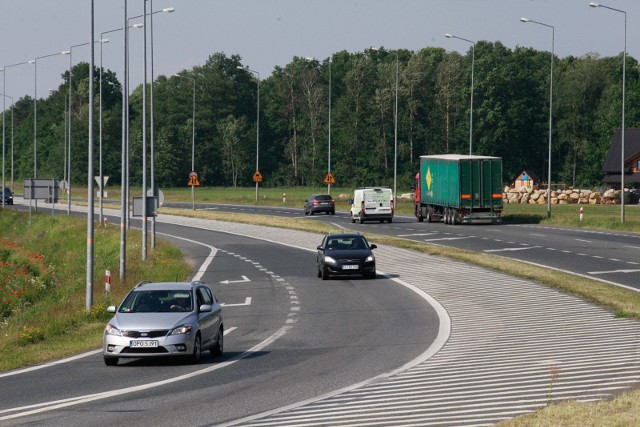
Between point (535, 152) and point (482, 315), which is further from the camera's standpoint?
point (535, 152)

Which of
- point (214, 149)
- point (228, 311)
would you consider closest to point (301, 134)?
point (214, 149)

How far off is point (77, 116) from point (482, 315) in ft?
485

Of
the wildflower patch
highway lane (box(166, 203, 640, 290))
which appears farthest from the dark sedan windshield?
the wildflower patch

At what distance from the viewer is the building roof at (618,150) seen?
4751 inches

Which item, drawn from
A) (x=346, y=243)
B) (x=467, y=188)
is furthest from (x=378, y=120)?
(x=346, y=243)

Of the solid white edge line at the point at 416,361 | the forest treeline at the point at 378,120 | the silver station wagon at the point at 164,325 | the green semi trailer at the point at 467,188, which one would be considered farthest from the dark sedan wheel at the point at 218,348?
the forest treeline at the point at 378,120

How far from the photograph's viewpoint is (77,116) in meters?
166

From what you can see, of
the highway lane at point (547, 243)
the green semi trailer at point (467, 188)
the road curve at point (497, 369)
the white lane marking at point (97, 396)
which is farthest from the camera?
the green semi trailer at point (467, 188)

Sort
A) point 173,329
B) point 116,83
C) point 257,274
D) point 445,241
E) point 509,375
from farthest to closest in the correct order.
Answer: point 116,83 < point 445,241 < point 257,274 < point 173,329 < point 509,375

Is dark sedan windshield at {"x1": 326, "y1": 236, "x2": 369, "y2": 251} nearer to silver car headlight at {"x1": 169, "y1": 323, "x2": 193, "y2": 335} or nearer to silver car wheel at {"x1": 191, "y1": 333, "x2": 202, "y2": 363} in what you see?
silver car wheel at {"x1": 191, "y1": 333, "x2": 202, "y2": 363}

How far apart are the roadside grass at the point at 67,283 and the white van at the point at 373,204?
42.8 feet

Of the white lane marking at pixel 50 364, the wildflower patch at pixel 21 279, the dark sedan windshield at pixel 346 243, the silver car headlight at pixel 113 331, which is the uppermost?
the dark sedan windshield at pixel 346 243

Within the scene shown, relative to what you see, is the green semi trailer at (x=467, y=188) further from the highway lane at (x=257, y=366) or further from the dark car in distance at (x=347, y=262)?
the highway lane at (x=257, y=366)

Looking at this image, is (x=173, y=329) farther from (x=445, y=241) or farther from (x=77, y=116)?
(x=77, y=116)
